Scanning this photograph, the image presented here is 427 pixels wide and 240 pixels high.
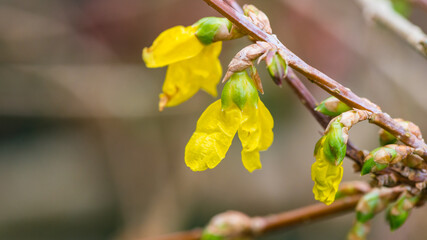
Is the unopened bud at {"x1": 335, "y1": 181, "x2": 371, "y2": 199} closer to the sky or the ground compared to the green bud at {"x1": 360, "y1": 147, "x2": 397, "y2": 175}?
closer to the ground

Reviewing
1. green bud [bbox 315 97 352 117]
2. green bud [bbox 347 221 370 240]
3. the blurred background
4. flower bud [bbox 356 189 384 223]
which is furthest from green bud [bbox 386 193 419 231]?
the blurred background

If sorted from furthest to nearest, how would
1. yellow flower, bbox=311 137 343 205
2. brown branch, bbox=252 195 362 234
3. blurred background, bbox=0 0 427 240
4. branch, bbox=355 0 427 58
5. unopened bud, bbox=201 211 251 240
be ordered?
blurred background, bbox=0 0 427 240 < unopened bud, bbox=201 211 251 240 < brown branch, bbox=252 195 362 234 < branch, bbox=355 0 427 58 < yellow flower, bbox=311 137 343 205

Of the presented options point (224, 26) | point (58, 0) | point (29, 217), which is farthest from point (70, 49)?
point (224, 26)

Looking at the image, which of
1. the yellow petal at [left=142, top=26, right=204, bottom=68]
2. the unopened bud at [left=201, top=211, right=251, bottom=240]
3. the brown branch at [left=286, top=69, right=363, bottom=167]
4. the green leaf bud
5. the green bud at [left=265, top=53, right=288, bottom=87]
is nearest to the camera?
the green bud at [left=265, top=53, right=288, bottom=87]

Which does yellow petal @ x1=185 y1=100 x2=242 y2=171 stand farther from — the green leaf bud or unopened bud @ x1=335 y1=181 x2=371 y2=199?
the green leaf bud

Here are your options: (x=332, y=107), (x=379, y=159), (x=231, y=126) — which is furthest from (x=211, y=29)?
(x=379, y=159)

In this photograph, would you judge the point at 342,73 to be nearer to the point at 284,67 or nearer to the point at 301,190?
the point at 301,190

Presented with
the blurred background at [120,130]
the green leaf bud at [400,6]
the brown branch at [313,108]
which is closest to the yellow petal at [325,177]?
the brown branch at [313,108]
